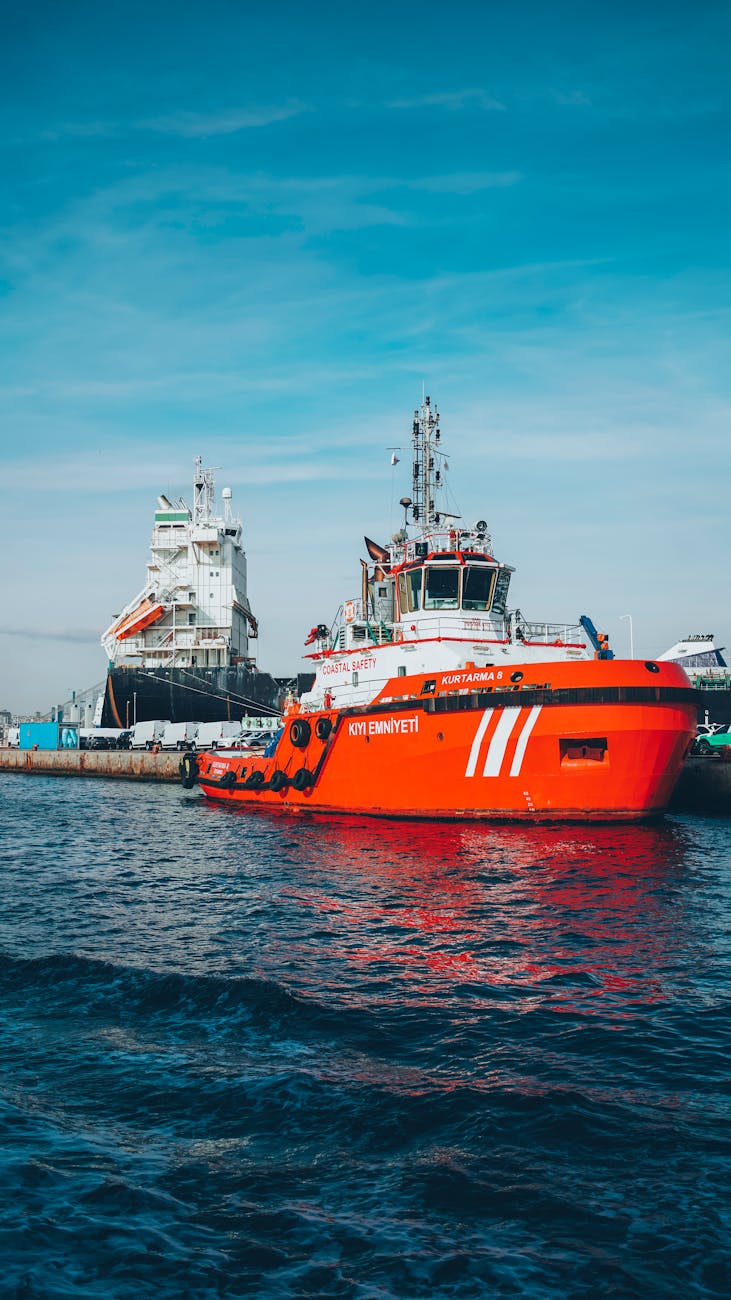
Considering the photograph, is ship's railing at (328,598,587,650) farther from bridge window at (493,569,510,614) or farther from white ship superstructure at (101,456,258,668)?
white ship superstructure at (101,456,258,668)

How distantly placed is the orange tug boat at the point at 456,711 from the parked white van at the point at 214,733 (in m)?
19.5

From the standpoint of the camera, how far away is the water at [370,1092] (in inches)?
189

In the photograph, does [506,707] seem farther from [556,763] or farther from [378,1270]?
[378,1270]

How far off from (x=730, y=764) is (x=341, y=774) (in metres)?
12.0

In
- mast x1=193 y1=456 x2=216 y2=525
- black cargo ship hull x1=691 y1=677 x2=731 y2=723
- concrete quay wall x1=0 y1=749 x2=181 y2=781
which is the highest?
→ mast x1=193 y1=456 x2=216 y2=525

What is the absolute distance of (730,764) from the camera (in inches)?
1038

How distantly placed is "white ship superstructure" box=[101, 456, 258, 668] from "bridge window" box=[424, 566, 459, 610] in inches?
1390

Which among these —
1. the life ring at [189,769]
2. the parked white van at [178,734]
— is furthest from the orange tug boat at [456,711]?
the parked white van at [178,734]

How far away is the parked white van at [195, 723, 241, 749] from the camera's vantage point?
49.9 metres

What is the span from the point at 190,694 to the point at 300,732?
31.4 m

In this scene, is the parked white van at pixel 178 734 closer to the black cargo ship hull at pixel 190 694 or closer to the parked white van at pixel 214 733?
the parked white van at pixel 214 733

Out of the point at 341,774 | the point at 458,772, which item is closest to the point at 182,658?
the point at 341,774

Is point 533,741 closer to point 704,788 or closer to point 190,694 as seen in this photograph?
point 704,788

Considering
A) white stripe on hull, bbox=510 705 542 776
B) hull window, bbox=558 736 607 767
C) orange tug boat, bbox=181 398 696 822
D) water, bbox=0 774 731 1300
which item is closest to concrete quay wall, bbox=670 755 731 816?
orange tug boat, bbox=181 398 696 822
